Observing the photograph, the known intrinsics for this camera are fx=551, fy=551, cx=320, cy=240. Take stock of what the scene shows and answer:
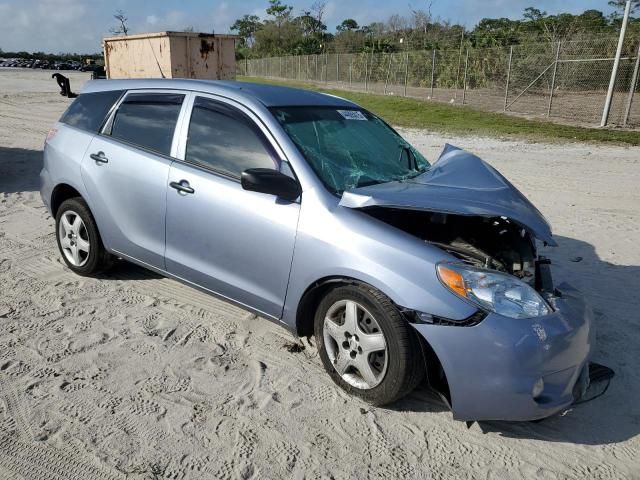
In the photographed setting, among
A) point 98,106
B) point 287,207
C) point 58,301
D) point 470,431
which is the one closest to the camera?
point 470,431

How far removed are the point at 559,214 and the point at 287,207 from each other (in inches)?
195

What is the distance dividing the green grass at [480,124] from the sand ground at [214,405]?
10691mm

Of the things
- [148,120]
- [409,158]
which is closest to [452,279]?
[409,158]

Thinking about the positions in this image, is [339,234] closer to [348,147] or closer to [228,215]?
[228,215]

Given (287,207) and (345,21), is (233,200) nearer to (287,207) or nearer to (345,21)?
(287,207)

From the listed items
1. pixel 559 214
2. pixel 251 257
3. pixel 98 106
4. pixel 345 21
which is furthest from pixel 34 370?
pixel 345 21

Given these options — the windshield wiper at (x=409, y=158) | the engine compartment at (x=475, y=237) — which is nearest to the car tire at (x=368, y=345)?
the engine compartment at (x=475, y=237)

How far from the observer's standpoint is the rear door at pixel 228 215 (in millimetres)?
3410

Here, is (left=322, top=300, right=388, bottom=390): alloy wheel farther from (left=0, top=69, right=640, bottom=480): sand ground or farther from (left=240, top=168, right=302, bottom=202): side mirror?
(left=240, top=168, right=302, bottom=202): side mirror

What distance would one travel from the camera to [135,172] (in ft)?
13.5

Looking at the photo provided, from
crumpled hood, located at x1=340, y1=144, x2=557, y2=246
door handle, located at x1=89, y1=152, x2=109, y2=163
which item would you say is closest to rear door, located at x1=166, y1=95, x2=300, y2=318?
crumpled hood, located at x1=340, y1=144, x2=557, y2=246

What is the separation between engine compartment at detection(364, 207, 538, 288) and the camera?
10.3 ft

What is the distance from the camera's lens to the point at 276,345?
387cm

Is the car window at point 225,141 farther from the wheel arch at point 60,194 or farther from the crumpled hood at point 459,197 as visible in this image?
the wheel arch at point 60,194
